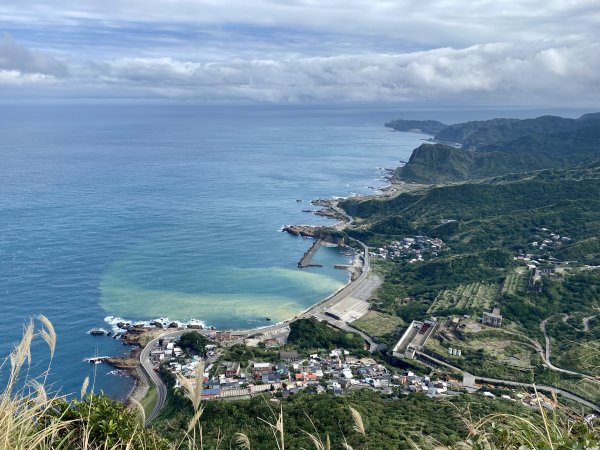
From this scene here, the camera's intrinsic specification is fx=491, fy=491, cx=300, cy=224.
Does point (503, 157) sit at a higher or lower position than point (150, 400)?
higher

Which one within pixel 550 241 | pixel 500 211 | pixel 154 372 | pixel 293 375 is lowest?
pixel 154 372

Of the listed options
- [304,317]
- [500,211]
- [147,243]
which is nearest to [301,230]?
[147,243]

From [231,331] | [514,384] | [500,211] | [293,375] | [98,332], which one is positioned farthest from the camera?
[500,211]

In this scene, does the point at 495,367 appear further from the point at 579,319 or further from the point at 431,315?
the point at 579,319

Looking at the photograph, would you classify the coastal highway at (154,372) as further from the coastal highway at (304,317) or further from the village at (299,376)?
the village at (299,376)

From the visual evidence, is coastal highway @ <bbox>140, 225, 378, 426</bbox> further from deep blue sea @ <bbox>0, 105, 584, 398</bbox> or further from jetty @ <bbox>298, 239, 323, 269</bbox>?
jetty @ <bbox>298, 239, 323, 269</bbox>

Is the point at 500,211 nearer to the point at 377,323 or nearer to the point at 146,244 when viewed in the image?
the point at 377,323
